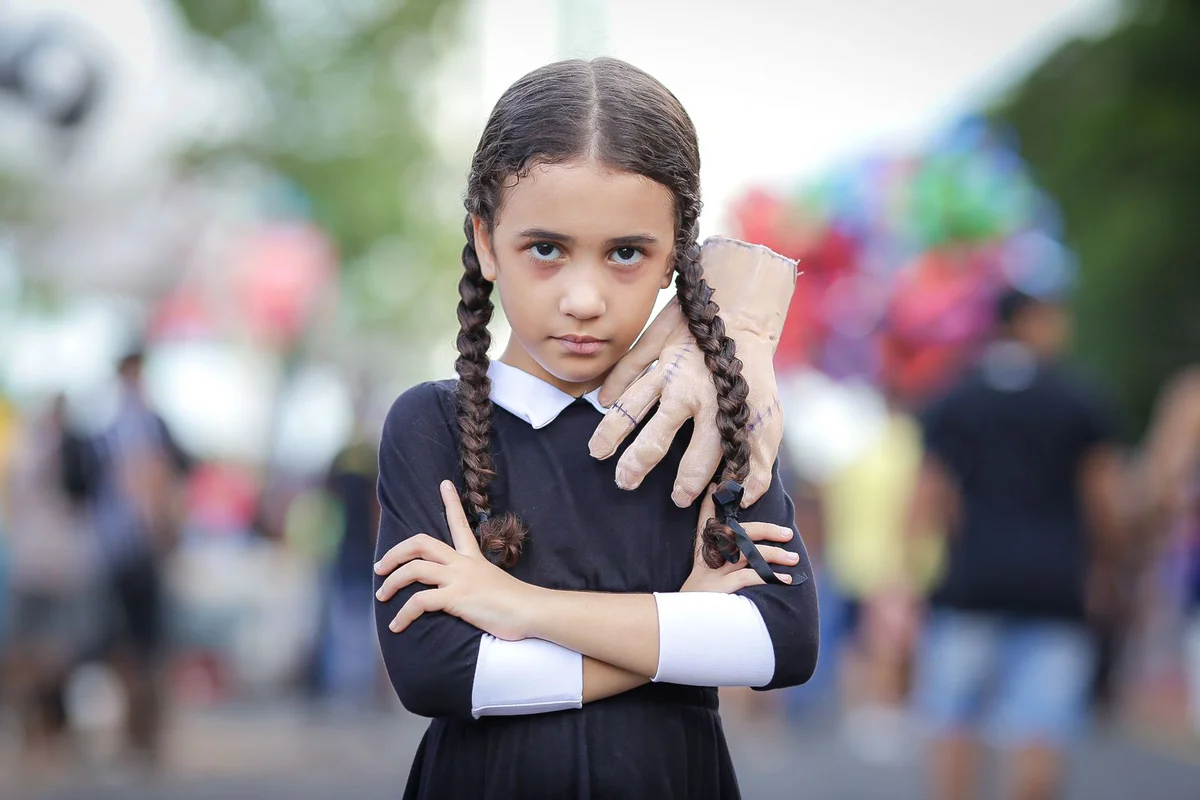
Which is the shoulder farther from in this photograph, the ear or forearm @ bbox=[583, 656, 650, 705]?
forearm @ bbox=[583, 656, 650, 705]

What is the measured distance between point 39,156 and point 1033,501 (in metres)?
7.28

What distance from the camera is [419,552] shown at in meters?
2.07

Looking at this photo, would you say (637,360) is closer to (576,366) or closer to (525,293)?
(576,366)

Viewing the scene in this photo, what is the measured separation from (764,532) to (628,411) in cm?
27

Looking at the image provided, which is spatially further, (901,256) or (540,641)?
(901,256)

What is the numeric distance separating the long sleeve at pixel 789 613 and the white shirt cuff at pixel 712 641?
0.01 m

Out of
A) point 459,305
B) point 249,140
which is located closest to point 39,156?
point 459,305

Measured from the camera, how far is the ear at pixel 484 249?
215 cm

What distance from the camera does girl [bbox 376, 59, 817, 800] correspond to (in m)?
2.02

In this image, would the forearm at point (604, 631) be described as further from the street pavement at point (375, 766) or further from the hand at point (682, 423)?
the street pavement at point (375, 766)

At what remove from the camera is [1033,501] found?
524 cm

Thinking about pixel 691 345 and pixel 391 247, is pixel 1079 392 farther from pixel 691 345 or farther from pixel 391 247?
pixel 391 247

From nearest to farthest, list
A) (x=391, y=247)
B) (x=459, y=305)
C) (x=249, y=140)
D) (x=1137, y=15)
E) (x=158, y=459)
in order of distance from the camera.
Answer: (x=459, y=305), (x=158, y=459), (x=1137, y=15), (x=249, y=140), (x=391, y=247)

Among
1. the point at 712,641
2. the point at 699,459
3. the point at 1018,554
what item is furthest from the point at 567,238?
the point at 1018,554
